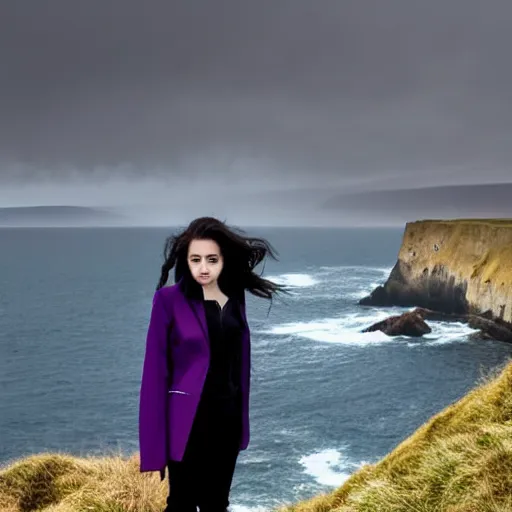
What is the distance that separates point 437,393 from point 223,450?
43.4 metres

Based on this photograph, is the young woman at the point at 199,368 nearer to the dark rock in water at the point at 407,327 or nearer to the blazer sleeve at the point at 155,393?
the blazer sleeve at the point at 155,393

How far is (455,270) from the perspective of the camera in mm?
73875

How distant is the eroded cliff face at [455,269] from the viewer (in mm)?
63938

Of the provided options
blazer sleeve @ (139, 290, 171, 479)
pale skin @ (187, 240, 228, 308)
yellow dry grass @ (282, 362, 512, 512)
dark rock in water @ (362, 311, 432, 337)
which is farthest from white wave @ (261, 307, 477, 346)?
blazer sleeve @ (139, 290, 171, 479)

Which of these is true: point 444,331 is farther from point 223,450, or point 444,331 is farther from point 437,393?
point 223,450

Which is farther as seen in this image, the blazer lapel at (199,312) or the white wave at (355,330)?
the white wave at (355,330)

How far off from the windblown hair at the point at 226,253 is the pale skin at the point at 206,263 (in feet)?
0.18

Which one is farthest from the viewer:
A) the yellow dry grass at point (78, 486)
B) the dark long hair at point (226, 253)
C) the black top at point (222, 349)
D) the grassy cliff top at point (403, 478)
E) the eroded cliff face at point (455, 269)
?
the eroded cliff face at point (455, 269)

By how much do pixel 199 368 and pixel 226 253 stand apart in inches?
37.7


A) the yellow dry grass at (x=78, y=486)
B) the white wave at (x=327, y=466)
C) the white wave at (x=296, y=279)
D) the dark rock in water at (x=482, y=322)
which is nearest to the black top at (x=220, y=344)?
the yellow dry grass at (x=78, y=486)

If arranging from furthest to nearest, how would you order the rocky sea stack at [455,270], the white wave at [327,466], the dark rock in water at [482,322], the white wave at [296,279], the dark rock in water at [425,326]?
the white wave at [296,279] → the rocky sea stack at [455,270] → the dark rock in water at [425,326] → the dark rock in water at [482,322] → the white wave at [327,466]

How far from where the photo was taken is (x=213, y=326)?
4.56m

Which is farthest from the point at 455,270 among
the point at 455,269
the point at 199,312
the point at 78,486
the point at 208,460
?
the point at 199,312

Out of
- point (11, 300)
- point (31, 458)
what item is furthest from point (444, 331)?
point (11, 300)
